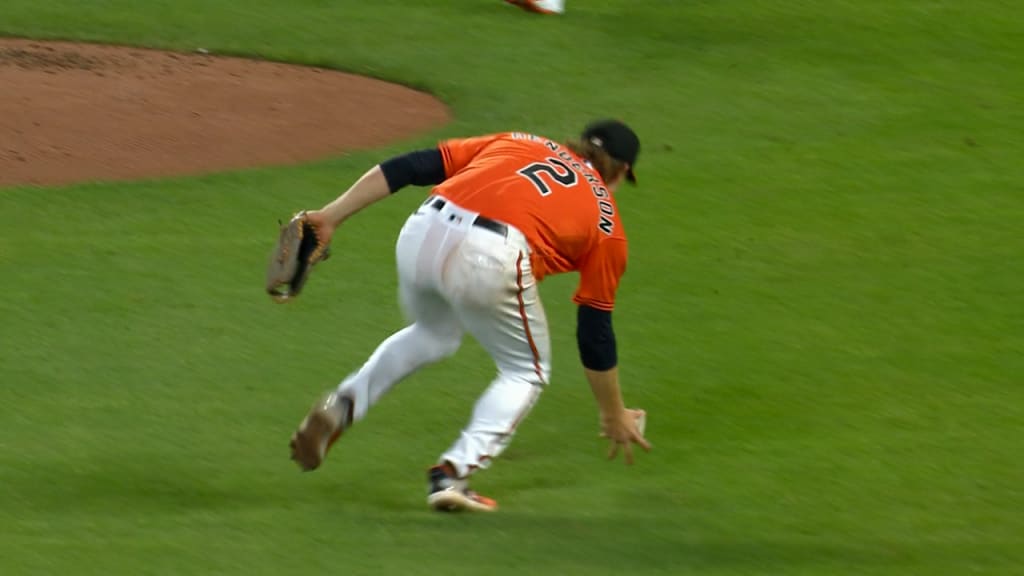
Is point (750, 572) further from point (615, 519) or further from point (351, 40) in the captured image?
point (351, 40)

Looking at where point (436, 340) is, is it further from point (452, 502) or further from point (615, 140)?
point (615, 140)

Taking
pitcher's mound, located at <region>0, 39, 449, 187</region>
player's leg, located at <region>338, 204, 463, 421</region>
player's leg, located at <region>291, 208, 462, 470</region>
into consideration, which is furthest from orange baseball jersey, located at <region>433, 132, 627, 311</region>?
pitcher's mound, located at <region>0, 39, 449, 187</region>

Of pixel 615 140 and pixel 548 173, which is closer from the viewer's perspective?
pixel 548 173

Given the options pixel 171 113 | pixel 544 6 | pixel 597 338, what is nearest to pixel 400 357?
pixel 597 338

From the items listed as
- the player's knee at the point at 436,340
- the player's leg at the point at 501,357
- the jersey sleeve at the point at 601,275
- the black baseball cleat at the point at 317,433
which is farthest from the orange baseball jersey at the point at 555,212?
the black baseball cleat at the point at 317,433

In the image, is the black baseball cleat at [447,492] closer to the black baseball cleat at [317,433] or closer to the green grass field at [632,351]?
the green grass field at [632,351]

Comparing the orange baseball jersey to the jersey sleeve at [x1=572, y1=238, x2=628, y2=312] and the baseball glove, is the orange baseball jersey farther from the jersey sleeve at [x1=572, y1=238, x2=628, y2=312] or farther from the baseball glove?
the baseball glove

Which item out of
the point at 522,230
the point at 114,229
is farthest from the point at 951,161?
the point at 522,230
